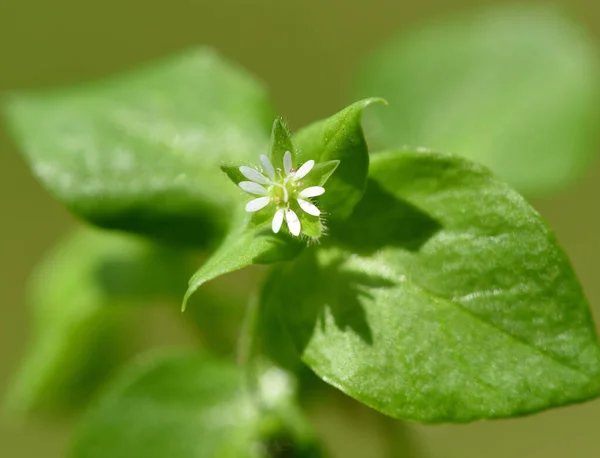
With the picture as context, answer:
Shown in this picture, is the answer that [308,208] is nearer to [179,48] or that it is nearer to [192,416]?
[192,416]

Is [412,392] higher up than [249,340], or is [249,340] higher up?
[249,340]

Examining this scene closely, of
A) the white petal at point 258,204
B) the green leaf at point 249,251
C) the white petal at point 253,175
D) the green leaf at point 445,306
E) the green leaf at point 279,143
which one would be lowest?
the green leaf at point 445,306

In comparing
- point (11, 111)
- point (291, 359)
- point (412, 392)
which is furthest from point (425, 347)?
point (11, 111)

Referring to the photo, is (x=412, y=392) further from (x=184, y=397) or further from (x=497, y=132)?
(x=497, y=132)

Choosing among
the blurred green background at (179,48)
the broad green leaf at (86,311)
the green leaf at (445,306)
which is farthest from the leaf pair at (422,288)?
the blurred green background at (179,48)

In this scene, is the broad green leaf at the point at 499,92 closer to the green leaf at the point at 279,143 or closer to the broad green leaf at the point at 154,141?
the broad green leaf at the point at 154,141

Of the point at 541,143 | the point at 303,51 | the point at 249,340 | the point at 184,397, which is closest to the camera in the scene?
the point at 249,340
